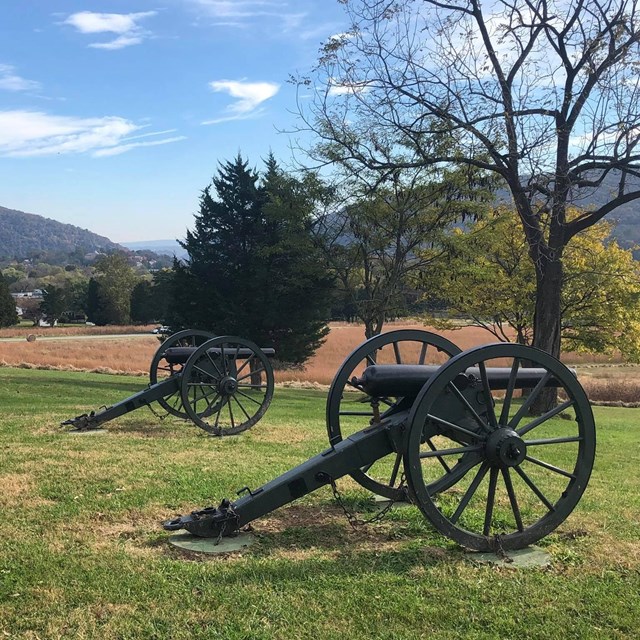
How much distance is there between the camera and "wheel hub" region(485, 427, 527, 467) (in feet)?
14.9

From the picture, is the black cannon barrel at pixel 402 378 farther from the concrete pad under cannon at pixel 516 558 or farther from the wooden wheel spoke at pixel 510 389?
the concrete pad under cannon at pixel 516 558

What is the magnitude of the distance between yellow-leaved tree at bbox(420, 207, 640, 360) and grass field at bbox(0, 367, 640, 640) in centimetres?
1625

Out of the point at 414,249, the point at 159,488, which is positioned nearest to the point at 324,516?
the point at 159,488

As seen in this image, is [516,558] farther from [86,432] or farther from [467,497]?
[86,432]

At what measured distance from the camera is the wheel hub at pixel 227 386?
392 inches

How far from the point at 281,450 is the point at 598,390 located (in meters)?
21.5

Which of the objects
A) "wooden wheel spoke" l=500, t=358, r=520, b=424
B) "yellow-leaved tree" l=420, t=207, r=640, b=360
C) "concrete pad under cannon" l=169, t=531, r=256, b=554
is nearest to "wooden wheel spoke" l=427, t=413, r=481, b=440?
"wooden wheel spoke" l=500, t=358, r=520, b=424

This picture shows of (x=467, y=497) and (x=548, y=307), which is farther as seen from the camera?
(x=548, y=307)

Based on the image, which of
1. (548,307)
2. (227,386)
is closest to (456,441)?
(227,386)

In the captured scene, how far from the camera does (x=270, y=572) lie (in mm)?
4062

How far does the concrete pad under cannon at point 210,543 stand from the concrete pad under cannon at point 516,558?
1.59m

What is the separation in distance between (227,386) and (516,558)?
620 centimetres

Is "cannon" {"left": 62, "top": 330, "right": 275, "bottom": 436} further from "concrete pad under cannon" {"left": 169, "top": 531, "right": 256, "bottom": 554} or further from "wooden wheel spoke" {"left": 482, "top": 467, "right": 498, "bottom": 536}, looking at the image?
"wooden wheel spoke" {"left": 482, "top": 467, "right": 498, "bottom": 536}

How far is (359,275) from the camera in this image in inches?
942
